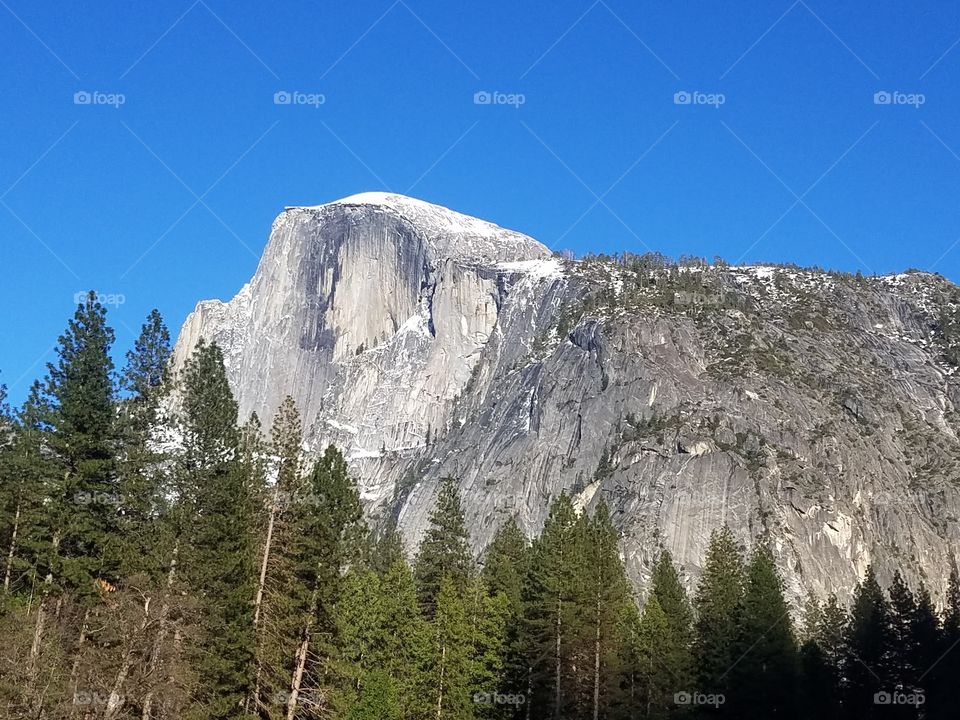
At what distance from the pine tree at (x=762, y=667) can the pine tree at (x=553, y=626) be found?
9999mm

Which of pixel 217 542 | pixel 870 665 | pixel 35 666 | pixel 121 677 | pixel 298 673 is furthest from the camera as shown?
pixel 870 665

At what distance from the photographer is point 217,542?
41.2m

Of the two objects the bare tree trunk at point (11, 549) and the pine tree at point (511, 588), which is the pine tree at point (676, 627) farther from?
the bare tree trunk at point (11, 549)

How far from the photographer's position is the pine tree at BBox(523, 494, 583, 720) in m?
53.0

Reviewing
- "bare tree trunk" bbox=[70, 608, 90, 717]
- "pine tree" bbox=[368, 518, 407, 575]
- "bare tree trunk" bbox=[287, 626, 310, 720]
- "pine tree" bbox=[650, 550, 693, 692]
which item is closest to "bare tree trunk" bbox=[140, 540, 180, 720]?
"bare tree trunk" bbox=[70, 608, 90, 717]

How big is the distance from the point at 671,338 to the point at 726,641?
115624 mm

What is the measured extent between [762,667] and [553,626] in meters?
13.5

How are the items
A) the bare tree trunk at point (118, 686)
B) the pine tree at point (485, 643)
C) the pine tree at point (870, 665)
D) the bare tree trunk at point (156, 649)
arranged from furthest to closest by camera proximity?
the pine tree at point (870, 665) → the pine tree at point (485, 643) → the bare tree trunk at point (156, 649) → the bare tree trunk at point (118, 686)

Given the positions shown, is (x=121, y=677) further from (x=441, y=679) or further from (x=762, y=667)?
(x=762, y=667)

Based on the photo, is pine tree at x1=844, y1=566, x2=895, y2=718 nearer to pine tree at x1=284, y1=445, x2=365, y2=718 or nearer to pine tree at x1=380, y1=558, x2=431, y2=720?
pine tree at x1=380, y1=558, x2=431, y2=720

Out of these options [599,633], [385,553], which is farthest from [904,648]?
[385,553]

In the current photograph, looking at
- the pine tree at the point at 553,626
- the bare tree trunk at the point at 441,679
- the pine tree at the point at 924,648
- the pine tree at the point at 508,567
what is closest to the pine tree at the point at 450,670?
the bare tree trunk at the point at 441,679

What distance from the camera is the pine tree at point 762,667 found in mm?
59656

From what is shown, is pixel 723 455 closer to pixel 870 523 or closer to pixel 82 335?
pixel 870 523
